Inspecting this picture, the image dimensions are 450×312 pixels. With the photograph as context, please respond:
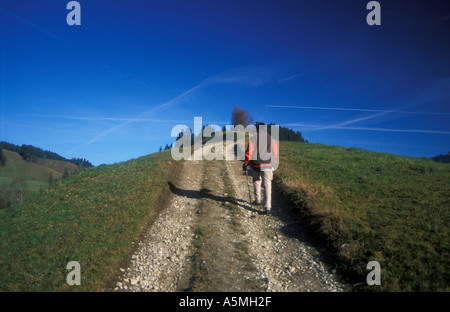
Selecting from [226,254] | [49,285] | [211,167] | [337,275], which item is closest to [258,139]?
[226,254]

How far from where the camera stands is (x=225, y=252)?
8.76m

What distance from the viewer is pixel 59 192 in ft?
53.6

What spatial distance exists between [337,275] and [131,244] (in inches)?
300

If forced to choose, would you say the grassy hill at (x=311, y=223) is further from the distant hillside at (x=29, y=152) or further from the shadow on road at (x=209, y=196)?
the distant hillside at (x=29, y=152)

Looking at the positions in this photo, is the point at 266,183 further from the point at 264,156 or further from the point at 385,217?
the point at 385,217

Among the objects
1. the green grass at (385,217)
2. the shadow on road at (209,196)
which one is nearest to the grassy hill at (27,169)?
the shadow on road at (209,196)

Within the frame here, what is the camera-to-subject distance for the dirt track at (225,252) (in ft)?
23.6

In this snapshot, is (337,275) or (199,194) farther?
(199,194)

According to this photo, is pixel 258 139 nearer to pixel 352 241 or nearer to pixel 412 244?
pixel 352 241

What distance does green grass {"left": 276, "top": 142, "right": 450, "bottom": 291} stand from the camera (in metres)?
6.67

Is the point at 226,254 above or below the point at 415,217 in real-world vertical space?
below

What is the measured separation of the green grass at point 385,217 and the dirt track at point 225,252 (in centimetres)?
106

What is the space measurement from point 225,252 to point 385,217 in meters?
6.65

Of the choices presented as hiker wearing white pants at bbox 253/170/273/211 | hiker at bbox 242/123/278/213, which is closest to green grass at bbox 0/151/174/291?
hiker wearing white pants at bbox 253/170/273/211
